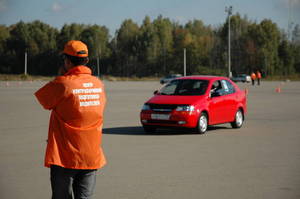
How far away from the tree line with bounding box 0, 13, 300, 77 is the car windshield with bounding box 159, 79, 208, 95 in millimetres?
107310

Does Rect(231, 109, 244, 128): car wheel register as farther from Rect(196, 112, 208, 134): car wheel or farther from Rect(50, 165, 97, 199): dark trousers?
Rect(50, 165, 97, 199): dark trousers

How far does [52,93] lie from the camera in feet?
13.6

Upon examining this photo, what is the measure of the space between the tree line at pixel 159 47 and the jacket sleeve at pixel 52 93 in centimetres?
11856

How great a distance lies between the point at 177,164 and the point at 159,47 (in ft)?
439

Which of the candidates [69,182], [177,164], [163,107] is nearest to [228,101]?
[163,107]

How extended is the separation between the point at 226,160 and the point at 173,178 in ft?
6.81

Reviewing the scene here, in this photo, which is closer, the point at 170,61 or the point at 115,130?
the point at 115,130

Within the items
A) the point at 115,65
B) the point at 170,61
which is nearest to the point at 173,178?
the point at 170,61

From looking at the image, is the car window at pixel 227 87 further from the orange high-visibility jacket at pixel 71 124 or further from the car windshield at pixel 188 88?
the orange high-visibility jacket at pixel 71 124

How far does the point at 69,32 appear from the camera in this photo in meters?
150

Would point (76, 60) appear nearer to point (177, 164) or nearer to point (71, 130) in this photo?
point (71, 130)

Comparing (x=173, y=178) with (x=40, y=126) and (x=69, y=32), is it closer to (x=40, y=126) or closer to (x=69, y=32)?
(x=40, y=126)

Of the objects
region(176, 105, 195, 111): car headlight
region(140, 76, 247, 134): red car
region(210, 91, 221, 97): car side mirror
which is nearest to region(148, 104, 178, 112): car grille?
region(140, 76, 247, 134): red car

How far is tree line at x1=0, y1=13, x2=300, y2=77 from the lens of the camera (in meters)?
124
